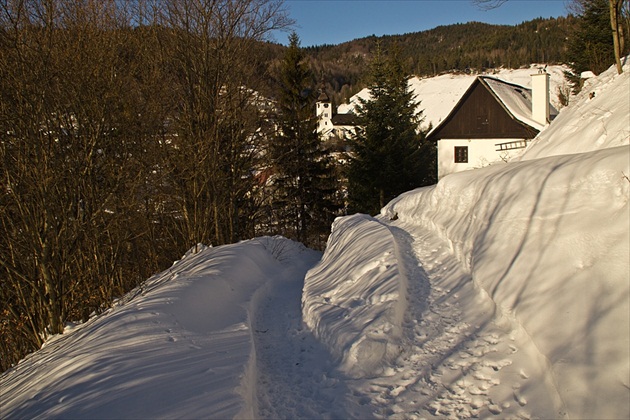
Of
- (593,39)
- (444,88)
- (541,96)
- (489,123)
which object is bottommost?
(489,123)

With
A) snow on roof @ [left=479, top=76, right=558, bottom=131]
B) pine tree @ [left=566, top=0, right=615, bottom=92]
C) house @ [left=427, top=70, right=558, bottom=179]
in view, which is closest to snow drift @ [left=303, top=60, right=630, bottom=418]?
pine tree @ [left=566, top=0, right=615, bottom=92]

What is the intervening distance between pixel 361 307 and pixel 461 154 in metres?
23.1

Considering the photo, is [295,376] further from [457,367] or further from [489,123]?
[489,123]

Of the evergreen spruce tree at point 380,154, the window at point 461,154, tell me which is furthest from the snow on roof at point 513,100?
the evergreen spruce tree at point 380,154

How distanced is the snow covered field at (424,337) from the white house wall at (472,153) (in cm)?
1801

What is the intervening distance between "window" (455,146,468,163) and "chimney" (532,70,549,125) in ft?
14.5

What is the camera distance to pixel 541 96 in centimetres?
2419

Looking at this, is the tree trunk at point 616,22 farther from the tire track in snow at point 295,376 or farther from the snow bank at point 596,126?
the tire track in snow at point 295,376

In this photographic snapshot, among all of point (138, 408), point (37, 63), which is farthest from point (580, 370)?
point (37, 63)

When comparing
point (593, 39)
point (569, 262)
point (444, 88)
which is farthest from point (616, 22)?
point (444, 88)

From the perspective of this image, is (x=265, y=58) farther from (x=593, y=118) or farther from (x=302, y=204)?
(x=593, y=118)

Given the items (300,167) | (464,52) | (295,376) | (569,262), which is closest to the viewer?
(569,262)

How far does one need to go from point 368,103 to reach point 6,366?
69.9ft

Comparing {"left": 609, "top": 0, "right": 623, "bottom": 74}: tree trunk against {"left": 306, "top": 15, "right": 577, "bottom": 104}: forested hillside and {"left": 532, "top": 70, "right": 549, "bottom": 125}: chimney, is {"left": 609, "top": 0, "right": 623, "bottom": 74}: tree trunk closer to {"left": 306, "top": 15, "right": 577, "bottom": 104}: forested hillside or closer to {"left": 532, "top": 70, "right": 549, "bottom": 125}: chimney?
{"left": 532, "top": 70, "right": 549, "bottom": 125}: chimney
